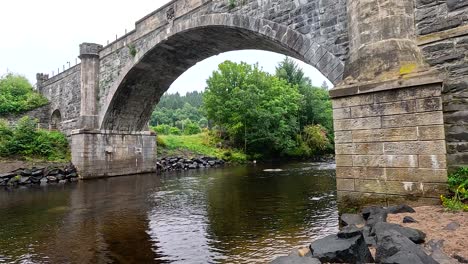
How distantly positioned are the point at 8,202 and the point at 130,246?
7990 mm

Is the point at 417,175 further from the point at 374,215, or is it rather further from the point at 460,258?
the point at 460,258

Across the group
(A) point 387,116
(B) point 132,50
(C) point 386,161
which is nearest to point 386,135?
(A) point 387,116

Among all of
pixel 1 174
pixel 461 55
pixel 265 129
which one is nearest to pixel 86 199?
pixel 1 174

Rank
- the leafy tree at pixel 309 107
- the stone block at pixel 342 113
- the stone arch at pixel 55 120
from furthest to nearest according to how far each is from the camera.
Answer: the leafy tree at pixel 309 107 < the stone arch at pixel 55 120 < the stone block at pixel 342 113

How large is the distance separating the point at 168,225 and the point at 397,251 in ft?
17.4

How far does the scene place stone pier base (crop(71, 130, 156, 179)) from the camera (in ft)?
61.5

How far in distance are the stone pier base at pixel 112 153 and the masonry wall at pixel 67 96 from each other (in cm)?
219

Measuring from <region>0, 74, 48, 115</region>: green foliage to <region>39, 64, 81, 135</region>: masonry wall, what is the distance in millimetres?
1576

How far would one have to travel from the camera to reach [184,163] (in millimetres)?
24344

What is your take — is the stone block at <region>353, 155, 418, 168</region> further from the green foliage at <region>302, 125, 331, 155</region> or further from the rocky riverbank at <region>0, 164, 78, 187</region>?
the green foliage at <region>302, 125, 331, 155</region>

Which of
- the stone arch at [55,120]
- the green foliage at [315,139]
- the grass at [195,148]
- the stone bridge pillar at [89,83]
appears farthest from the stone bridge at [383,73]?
the green foliage at [315,139]

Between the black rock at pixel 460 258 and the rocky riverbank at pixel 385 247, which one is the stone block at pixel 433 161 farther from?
the black rock at pixel 460 258

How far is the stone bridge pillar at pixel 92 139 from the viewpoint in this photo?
18.8m

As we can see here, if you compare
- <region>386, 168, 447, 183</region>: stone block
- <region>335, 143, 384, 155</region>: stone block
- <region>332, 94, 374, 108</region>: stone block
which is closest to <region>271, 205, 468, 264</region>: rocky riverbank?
<region>386, 168, 447, 183</region>: stone block
